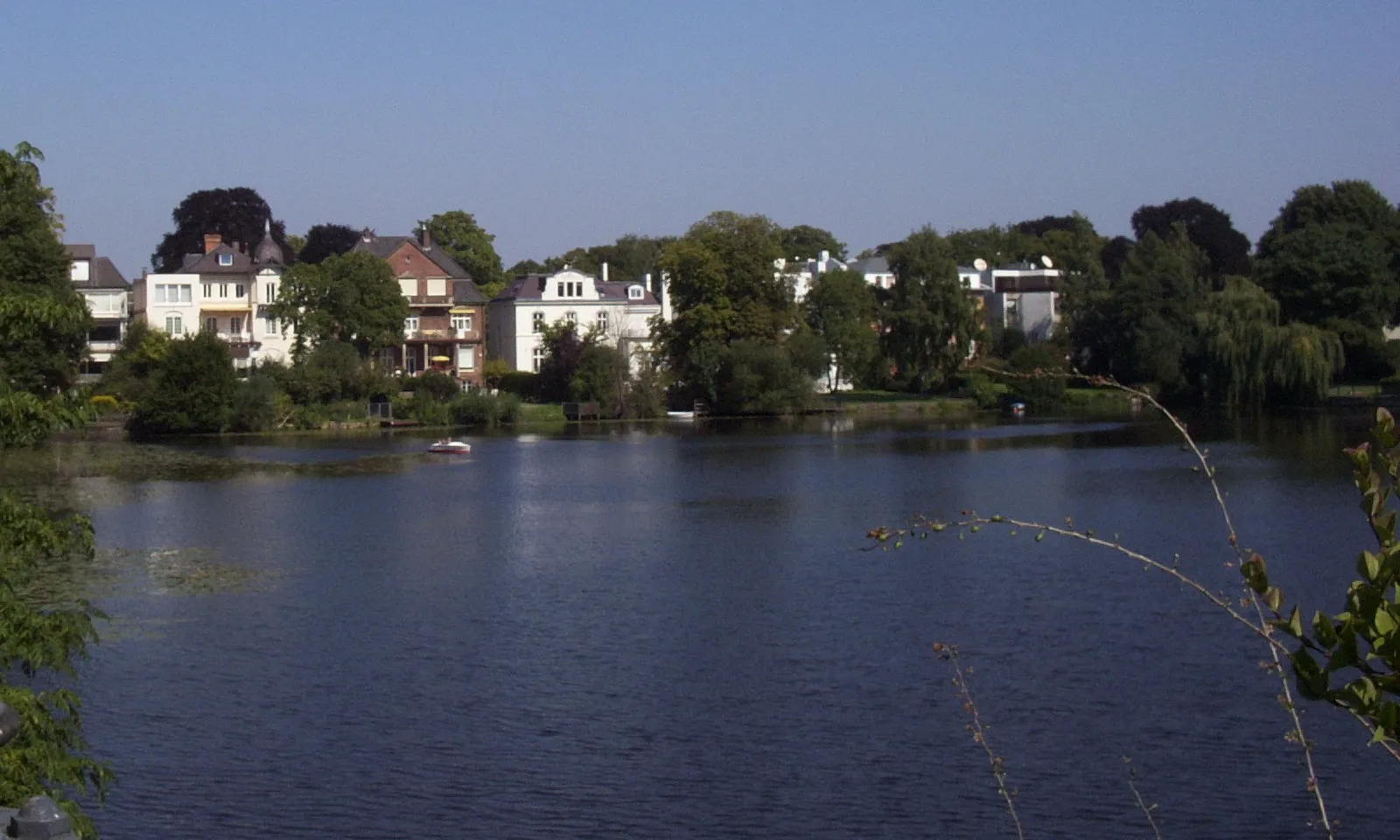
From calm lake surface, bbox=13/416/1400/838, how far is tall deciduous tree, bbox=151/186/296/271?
65.0m

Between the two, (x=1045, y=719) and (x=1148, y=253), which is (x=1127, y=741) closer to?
(x=1045, y=719)

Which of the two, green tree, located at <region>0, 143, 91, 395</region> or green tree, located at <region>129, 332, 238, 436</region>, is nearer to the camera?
green tree, located at <region>0, 143, 91, 395</region>

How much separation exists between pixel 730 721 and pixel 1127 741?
3964 millimetres

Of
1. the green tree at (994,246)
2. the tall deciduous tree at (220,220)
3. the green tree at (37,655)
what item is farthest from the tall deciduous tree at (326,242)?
the green tree at (37,655)

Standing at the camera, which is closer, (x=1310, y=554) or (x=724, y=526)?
(x=1310, y=554)

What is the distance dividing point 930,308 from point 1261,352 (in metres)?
17.3

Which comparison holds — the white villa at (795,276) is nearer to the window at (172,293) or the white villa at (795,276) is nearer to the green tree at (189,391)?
the green tree at (189,391)

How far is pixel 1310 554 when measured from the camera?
25.9m

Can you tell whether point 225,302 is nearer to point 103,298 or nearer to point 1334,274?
point 103,298

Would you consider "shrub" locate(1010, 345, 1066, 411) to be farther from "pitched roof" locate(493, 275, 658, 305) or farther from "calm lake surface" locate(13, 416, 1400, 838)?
"calm lake surface" locate(13, 416, 1400, 838)

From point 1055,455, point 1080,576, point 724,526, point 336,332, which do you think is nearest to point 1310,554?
point 1080,576

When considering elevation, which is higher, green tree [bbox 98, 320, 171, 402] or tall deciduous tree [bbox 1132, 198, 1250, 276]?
tall deciduous tree [bbox 1132, 198, 1250, 276]

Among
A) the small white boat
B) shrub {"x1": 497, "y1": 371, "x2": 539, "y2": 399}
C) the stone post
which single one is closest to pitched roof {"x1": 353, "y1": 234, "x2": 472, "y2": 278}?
shrub {"x1": 497, "y1": 371, "x2": 539, "y2": 399}

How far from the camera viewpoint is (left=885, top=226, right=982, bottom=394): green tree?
7475 centimetres
